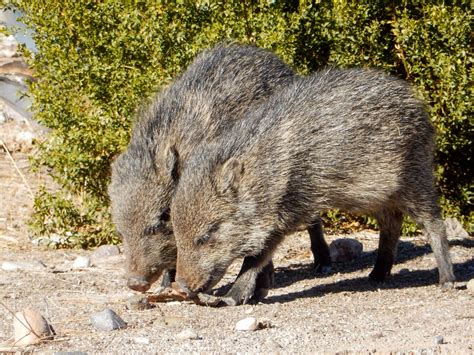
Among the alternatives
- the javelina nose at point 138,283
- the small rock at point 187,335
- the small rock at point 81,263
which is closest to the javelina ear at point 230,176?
the javelina nose at point 138,283

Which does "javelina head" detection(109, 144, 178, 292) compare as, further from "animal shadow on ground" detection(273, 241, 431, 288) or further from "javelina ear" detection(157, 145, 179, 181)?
"animal shadow on ground" detection(273, 241, 431, 288)

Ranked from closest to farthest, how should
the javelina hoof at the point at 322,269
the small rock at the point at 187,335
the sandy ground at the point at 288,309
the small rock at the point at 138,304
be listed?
the sandy ground at the point at 288,309 < the small rock at the point at 187,335 < the small rock at the point at 138,304 < the javelina hoof at the point at 322,269

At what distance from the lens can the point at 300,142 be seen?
6312 mm

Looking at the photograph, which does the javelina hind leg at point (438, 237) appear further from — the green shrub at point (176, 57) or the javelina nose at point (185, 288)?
the javelina nose at point (185, 288)

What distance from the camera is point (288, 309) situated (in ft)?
19.7

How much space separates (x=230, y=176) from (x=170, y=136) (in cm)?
92

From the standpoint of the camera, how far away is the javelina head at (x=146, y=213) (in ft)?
21.6

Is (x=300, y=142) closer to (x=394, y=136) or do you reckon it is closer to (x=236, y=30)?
(x=394, y=136)

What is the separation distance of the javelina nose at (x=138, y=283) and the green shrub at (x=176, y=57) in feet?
6.59

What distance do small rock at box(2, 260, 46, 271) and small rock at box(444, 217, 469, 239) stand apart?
134 inches

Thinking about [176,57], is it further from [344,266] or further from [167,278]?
[344,266]

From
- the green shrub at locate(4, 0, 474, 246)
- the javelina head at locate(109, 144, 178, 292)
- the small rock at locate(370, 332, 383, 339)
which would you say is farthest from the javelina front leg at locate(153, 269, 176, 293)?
the small rock at locate(370, 332, 383, 339)

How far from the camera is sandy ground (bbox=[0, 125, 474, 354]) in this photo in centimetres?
486

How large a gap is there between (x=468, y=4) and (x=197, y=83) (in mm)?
2304
